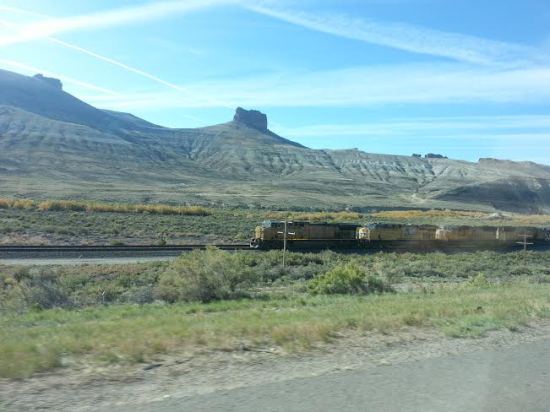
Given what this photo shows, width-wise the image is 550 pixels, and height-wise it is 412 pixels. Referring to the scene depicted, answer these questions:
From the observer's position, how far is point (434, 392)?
7391 millimetres

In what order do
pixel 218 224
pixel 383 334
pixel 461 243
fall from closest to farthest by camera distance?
pixel 383 334, pixel 461 243, pixel 218 224

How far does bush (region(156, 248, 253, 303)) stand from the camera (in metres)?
23.2

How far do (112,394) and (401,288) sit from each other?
880 inches

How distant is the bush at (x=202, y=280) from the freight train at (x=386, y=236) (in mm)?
20734

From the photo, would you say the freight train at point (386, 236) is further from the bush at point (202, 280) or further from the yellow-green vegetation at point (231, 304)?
the bush at point (202, 280)

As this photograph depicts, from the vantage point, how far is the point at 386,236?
5550 cm

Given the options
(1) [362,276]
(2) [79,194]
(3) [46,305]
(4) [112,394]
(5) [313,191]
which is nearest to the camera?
(4) [112,394]

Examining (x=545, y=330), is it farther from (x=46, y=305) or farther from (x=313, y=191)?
(x=313, y=191)

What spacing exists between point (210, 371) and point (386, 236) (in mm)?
48516

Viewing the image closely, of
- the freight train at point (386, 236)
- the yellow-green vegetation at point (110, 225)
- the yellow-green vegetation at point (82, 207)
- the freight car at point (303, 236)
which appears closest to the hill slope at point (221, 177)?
the yellow-green vegetation at point (82, 207)

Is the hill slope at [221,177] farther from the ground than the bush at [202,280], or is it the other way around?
the hill slope at [221,177]

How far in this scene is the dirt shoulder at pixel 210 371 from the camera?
6.71 metres

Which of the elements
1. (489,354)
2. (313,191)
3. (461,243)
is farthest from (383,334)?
(313,191)

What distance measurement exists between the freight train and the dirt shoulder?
34809mm
